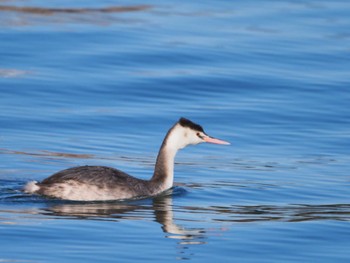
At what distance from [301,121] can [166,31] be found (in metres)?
6.45

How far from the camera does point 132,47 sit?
21.7 meters

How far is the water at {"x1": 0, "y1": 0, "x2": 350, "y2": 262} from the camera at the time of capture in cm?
1096

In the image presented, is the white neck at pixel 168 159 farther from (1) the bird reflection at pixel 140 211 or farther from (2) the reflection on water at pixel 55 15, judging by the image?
(2) the reflection on water at pixel 55 15

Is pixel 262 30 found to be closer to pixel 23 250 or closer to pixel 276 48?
pixel 276 48

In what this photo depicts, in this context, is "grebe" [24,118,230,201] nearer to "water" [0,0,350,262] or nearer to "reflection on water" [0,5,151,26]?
"water" [0,0,350,262]

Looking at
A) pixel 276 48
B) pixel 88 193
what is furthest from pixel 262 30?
pixel 88 193

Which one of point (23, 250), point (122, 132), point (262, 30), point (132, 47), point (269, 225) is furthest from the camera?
point (262, 30)

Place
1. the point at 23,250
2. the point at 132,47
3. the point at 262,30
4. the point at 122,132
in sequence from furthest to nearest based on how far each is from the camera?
the point at 262,30 < the point at 132,47 < the point at 122,132 < the point at 23,250

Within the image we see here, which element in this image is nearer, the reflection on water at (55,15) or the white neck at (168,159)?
the white neck at (168,159)

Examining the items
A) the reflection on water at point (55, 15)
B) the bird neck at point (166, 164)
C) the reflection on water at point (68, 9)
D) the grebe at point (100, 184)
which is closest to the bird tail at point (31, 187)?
the grebe at point (100, 184)

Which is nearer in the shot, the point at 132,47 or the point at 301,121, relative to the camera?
the point at 301,121

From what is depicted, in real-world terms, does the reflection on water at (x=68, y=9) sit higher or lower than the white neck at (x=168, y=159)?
higher

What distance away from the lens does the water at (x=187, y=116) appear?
10961 mm

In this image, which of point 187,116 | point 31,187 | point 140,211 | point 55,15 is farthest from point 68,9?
point 140,211
